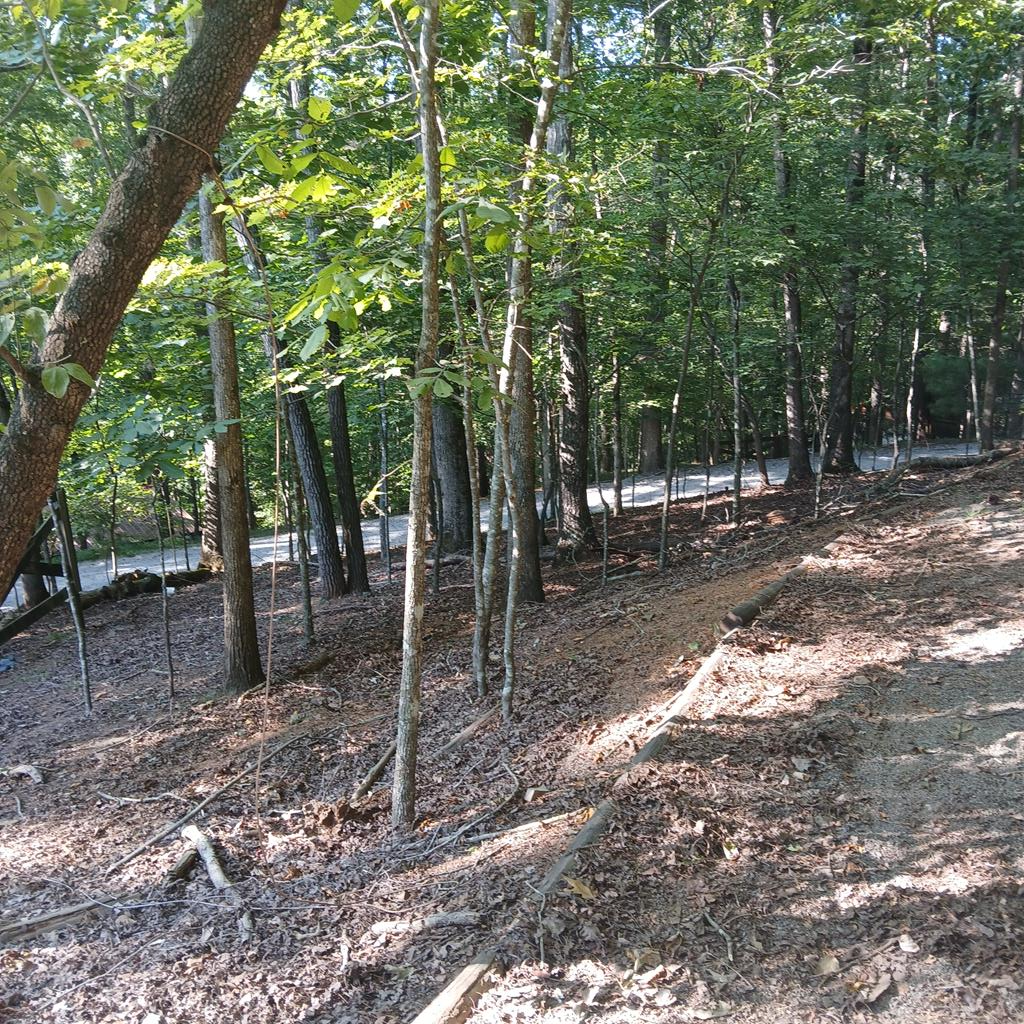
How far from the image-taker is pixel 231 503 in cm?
692

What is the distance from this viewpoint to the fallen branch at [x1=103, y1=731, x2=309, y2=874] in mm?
4457

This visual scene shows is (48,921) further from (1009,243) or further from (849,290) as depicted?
(1009,243)

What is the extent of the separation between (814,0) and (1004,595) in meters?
6.54

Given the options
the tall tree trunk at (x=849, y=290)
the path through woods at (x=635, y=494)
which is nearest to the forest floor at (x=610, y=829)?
the tall tree trunk at (x=849, y=290)

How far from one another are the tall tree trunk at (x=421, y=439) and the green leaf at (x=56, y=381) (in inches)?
61.3

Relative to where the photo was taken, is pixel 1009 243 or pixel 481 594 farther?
pixel 1009 243

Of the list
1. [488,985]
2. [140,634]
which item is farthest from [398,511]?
[488,985]

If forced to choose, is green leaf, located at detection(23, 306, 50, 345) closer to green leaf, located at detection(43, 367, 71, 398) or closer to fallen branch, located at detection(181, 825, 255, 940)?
green leaf, located at detection(43, 367, 71, 398)

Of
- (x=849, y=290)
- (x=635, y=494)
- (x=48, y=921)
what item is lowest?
(x=48, y=921)

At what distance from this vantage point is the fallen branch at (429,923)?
3.07 metres

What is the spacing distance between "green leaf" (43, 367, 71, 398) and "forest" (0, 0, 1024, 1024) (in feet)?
0.05

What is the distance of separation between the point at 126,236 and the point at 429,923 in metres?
2.76

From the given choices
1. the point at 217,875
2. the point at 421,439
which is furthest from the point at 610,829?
the point at 217,875

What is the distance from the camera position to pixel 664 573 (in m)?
9.20
